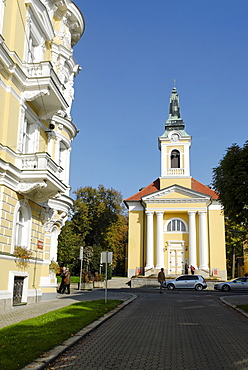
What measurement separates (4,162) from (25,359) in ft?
27.5

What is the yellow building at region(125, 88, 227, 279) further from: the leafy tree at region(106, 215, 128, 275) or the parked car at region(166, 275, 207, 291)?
the leafy tree at region(106, 215, 128, 275)

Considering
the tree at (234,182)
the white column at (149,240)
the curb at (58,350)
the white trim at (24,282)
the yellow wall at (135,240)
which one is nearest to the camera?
the curb at (58,350)

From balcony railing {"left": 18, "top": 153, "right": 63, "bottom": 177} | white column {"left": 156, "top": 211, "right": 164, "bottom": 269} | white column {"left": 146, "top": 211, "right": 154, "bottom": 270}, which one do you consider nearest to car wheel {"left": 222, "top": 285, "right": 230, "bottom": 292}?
white column {"left": 156, "top": 211, "right": 164, "bottom": 269}

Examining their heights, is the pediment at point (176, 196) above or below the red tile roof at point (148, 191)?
below

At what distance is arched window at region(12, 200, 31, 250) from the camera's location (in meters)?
15.5

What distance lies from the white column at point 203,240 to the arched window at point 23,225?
1224 inches

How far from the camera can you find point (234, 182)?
1378 cm

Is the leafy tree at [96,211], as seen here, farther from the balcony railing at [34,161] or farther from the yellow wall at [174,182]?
the balcony railing at [34,161]

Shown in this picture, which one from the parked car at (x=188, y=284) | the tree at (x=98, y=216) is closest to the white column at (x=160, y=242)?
the parked car at (x=188, y=284)

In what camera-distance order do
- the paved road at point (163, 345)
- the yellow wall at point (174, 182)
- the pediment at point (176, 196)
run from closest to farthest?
the paved road at point (163, 345) < the pediment at point (176, 196) < the yellow wall at point (174, 182)

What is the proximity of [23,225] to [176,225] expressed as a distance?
32796 mm

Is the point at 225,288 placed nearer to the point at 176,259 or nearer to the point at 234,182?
the point at 176,259

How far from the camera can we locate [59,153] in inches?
850

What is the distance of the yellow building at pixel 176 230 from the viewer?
44.8 meters
